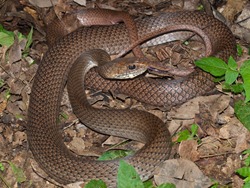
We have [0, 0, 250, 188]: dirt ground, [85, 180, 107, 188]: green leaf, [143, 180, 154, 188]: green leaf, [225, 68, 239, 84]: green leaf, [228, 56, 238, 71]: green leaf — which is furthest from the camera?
[228, 56, 238, 71]: green leaf

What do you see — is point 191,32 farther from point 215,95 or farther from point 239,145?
point 239,145

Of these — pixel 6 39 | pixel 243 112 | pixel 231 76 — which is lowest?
pixel 6 39

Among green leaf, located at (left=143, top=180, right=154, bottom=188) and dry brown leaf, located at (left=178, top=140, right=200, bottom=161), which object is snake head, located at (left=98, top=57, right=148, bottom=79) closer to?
dry brown leaf, located at (left=178, top=140, right=200, bottom=161)

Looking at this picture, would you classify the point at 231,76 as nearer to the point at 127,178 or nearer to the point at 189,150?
the point at 189,150


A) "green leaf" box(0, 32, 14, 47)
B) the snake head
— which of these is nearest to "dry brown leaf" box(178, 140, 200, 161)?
the snake head

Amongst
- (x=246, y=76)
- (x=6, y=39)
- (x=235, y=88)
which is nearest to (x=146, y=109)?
(x=235, y=88)

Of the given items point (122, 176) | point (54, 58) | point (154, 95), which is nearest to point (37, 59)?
point (54, 58)
